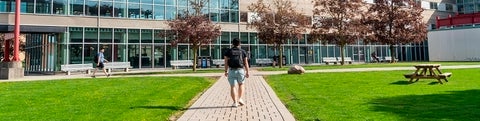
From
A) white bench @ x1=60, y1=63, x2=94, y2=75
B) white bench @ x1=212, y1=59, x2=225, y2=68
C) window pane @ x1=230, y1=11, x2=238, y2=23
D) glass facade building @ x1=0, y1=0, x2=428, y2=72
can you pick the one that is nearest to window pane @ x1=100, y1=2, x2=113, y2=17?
glass facade building @ x1=0, y1=0, x2=428, y2=72

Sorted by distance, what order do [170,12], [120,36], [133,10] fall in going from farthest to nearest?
[170,12] < [133,10] < [120,36]

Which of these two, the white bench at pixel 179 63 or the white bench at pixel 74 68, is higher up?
the white bench at pixel 179 63

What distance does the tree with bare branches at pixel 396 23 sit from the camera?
3831cm

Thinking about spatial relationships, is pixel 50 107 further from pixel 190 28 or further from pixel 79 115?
pixel 190 28

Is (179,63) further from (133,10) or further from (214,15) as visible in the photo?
(214,15)

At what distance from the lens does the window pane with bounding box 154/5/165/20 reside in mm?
35188

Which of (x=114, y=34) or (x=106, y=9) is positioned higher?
(x=106, y=9)

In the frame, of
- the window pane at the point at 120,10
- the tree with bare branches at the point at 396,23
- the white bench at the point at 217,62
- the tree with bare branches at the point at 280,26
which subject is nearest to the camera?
the tree with bare branches at the point at 280,26

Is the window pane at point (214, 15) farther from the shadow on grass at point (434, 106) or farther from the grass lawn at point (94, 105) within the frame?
the shadow on grass at point (434, 106)

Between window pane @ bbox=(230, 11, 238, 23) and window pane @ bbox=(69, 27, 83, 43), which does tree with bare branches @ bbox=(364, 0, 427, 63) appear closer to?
window pane @ bbox=(230, 11, 238, 23)

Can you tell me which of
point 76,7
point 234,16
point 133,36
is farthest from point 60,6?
point 234,16

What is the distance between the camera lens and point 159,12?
3541 cm

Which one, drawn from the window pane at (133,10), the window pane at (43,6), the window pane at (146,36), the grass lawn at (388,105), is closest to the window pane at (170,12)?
the window pane at (146,36)

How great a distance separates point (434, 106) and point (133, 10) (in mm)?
28681
